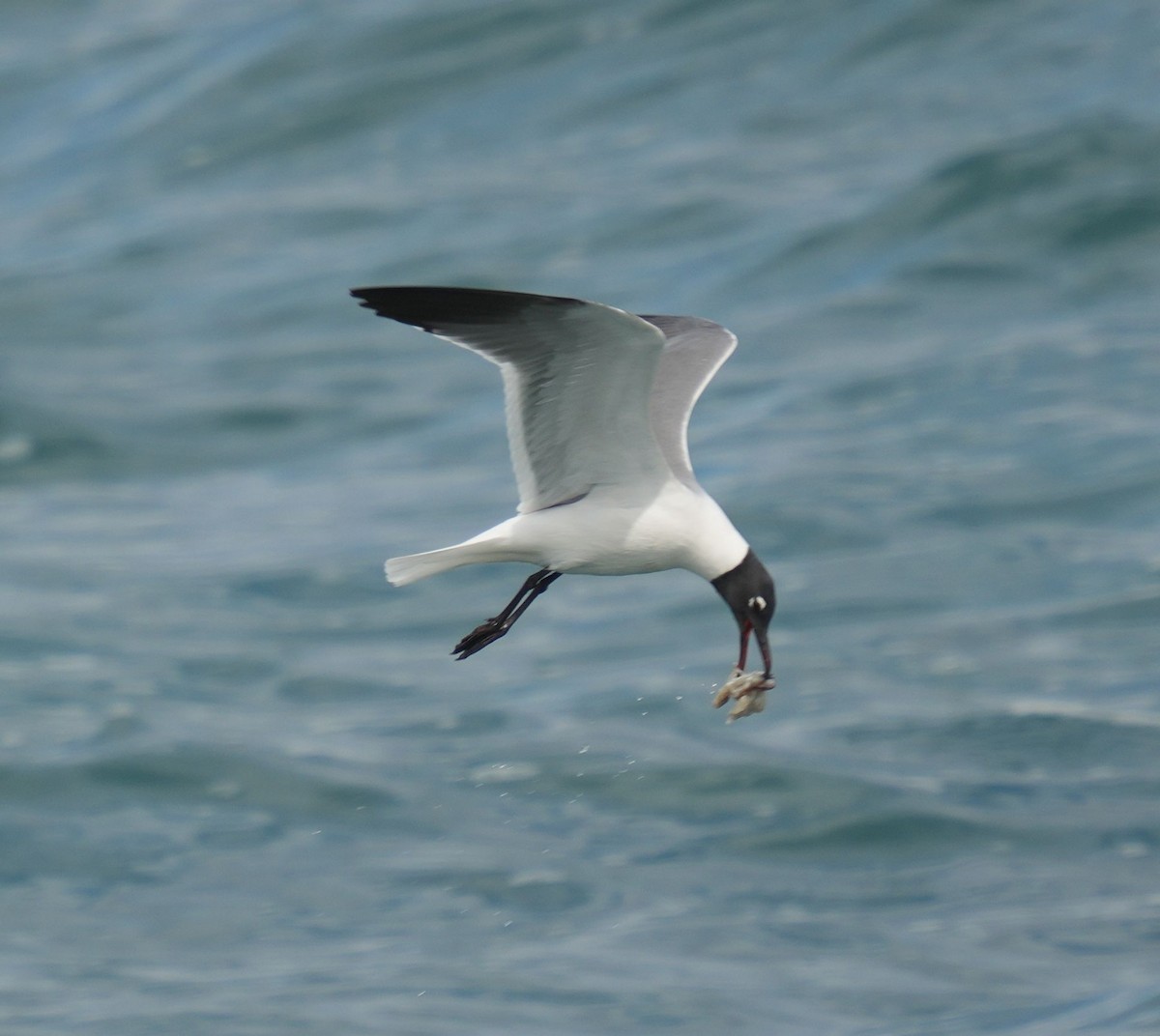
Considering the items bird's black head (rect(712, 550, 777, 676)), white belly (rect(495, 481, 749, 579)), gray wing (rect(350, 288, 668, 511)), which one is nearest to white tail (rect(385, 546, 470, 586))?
white belly (rect(495, 481, 749, 579))

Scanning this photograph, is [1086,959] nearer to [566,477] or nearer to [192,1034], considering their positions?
[192,1034]

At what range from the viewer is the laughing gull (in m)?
6.67

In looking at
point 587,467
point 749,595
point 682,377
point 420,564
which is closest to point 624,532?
point 587,467

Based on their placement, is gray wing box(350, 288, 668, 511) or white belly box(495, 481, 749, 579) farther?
white belly box(495, 481, 749, 579)

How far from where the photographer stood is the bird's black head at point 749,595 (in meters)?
7.50

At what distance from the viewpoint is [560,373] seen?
22.7 ft

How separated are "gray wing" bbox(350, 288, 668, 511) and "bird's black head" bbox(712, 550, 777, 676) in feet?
1.72

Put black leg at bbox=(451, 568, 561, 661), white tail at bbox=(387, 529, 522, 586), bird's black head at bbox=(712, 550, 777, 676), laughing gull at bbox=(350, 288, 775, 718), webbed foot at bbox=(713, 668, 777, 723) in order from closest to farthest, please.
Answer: laughing gull at bbox=(350, 288, 775, 718) < white tail at bbox=(387, 529, 522, 586) < webbed foot at bbox=(713, 668, 777, 723) < bird's black head at bbox=(712, 550, 777, 676) < black leg at bbox=(451, 568, 561, 661)

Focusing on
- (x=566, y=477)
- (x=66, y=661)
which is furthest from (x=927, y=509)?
(x=566, y=477)

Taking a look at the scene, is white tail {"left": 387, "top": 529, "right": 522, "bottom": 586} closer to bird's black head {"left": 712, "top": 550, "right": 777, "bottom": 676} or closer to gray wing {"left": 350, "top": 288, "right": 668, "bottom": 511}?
gray wing {"left": 350, "top": 288, "right": 668, "bottom": 511}

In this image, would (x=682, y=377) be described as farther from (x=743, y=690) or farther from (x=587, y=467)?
(x=743, y=690)

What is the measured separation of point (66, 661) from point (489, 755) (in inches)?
189

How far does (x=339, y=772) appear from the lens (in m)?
15.5

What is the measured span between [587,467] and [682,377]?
0.95 metres
